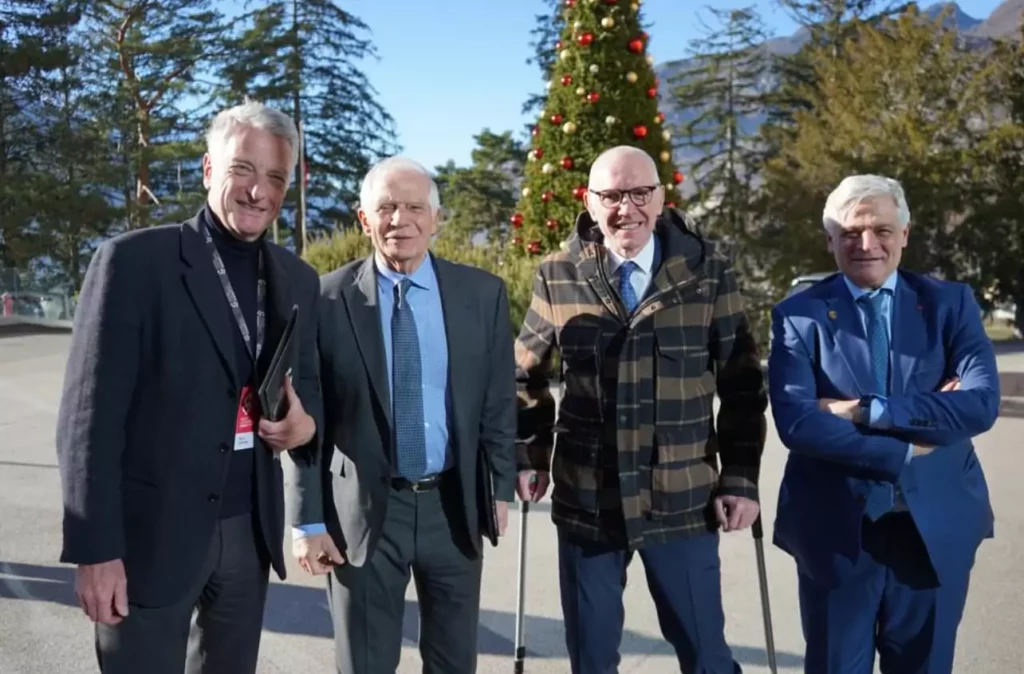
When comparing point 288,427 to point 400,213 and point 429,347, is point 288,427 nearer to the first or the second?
point 429,347

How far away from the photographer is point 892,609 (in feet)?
7.99

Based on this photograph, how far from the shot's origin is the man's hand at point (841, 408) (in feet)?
7.70

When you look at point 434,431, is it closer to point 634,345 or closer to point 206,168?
point 634,345

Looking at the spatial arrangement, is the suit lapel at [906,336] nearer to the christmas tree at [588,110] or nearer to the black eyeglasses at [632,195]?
the black eyeglasses at [632,195]

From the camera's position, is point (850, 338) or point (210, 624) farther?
point (850, 338)

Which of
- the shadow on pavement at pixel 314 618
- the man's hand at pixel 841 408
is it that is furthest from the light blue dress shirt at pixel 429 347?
the shadow on pavement at pixel 314 618

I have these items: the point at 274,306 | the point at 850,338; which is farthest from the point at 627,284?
the point at 274,306

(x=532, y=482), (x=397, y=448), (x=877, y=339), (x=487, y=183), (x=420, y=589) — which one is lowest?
(x=420, y=589)

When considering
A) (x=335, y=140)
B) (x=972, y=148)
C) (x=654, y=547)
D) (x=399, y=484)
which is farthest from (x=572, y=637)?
(x=335, y=140)

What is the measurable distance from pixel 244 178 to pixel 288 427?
0.62 metres

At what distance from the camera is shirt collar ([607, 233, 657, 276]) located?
2639 mm

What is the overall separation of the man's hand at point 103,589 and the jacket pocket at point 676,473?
1.45 metres

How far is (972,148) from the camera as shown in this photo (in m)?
17.7

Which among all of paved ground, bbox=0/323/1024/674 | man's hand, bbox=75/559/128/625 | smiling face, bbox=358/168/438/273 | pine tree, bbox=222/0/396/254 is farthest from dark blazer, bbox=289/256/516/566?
pine tree, bbox=222/0/396/254
